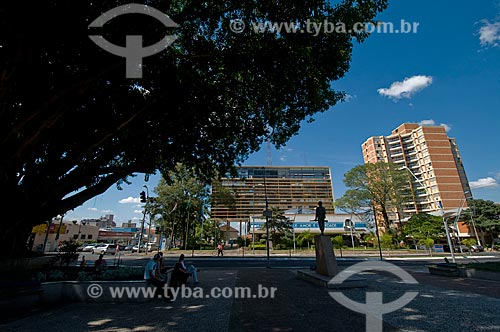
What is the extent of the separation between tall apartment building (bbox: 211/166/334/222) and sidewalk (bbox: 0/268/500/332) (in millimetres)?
90568

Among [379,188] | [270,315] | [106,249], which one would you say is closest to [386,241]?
[379,188]

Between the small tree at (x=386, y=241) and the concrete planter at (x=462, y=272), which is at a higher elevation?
the small tree at (x=386, y=241)

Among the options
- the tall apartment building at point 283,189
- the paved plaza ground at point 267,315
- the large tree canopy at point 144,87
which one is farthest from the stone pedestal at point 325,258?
the tall apartment building at point 283,189

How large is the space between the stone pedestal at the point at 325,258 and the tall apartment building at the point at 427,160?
2407 inches

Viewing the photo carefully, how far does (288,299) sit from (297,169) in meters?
107

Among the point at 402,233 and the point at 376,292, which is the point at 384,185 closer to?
the point at 402,233

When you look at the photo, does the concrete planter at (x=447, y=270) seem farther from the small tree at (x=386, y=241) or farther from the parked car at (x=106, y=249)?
the parked car at (x=106, y=249)

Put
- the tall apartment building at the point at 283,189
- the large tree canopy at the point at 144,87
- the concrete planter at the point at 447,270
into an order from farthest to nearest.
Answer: the tall apartment building at the point at 283,189
the concrete planter at the point at 447,270
the large tree canopy at the point at 144,87

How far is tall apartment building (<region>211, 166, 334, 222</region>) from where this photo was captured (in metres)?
101

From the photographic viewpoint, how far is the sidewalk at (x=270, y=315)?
15.1ft

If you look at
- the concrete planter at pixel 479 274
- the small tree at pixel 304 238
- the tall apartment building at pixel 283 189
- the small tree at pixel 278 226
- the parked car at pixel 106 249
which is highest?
the tall apartment building at pixel 283 189

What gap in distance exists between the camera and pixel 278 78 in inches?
305

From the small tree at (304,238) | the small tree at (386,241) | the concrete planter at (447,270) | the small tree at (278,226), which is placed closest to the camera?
the concrete planter at (447,270)

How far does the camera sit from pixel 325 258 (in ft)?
30.6
